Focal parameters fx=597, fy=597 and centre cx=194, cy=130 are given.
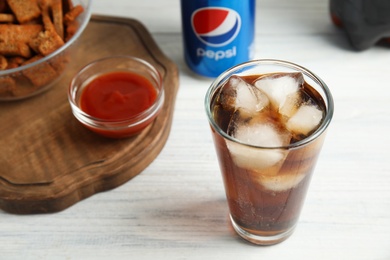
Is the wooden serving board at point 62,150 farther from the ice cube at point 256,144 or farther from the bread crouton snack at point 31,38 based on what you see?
the ice cube at point 256,144

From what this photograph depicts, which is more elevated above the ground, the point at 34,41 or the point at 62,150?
the point at 34,41

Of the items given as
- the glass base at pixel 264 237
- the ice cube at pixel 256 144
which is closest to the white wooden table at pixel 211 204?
the glass base at pixel 264 237

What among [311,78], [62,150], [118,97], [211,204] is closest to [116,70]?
[118,97]

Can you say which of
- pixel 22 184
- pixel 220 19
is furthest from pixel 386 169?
pixel 22 184

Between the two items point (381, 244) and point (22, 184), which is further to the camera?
point (22, 184)

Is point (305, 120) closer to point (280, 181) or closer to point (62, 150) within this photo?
point (280, 181)

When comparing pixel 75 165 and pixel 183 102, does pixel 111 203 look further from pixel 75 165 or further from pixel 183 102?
pixel 183 102
